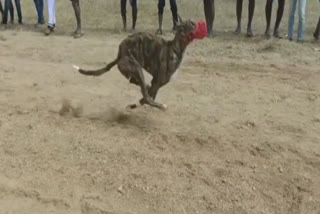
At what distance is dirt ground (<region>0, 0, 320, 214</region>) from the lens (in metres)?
5.18

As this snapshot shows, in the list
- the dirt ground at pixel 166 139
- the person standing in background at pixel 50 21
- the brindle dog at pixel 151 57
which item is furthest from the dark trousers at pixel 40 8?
the brindle dog at pixel 151 57

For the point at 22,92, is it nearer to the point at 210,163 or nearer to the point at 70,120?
the point at 70,120

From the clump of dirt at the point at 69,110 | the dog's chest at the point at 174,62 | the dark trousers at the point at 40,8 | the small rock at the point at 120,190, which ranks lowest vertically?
the small rock at the point at 120,190

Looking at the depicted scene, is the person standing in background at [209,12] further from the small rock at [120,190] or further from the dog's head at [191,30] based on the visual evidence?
the small rock at [120,190]

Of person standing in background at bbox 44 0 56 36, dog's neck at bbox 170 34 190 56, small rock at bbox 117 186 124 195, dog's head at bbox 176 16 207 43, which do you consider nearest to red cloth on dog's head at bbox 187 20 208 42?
dog's head at bbox 176 16 207 43

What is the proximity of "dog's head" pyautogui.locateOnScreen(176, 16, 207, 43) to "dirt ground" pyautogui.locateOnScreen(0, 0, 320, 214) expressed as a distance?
1162 mm

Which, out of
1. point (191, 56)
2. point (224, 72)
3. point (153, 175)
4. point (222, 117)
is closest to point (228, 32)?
point (191, 56)

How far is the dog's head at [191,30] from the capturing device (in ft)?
19.6

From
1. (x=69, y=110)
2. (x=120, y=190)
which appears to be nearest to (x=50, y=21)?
(x=69, y=110)

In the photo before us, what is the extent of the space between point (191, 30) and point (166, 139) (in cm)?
127

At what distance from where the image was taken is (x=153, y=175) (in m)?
5.51

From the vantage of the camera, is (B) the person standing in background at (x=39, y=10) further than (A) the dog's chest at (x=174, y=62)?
Yes

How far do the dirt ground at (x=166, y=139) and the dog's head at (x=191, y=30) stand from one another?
1162 millimetres

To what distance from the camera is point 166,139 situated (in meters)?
6.26
